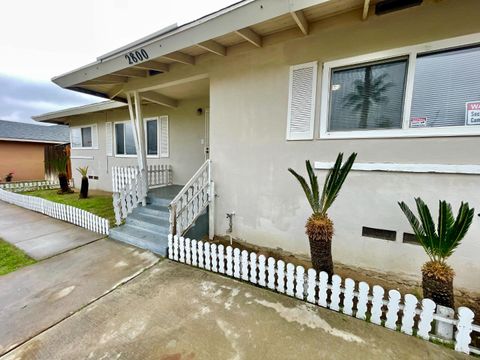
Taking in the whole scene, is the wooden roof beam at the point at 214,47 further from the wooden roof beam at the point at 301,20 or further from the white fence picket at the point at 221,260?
the white fence picket at the point at 221,260

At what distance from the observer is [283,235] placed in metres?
4.05

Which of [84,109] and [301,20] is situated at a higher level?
[301,20]

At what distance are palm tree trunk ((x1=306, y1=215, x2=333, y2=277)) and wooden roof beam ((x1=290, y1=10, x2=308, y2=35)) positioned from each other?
297 centimetres

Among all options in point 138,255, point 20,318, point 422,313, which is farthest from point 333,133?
point 20,318

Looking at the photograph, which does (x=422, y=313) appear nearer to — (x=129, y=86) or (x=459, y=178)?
(x=459, y=178)

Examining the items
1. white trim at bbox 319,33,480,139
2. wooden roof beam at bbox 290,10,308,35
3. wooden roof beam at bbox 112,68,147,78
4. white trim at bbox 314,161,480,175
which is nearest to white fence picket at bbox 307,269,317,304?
white trim at bbox 314,161,480,175

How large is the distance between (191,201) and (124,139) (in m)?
6.24


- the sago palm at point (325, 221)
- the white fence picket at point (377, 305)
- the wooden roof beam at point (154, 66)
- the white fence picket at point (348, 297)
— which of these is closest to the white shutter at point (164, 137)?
the wooden roof beam at point (154, 66)

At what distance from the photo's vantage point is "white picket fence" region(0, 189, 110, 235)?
5.20m

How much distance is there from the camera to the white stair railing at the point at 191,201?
13.3ft

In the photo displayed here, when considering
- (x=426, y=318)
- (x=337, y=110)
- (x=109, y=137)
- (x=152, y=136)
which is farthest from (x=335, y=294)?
(x=109, y=137)

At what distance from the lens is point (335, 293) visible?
255 centimetres

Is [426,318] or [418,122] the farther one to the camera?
[418,122]

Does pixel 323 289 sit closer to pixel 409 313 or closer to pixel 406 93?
pixel 409 313
